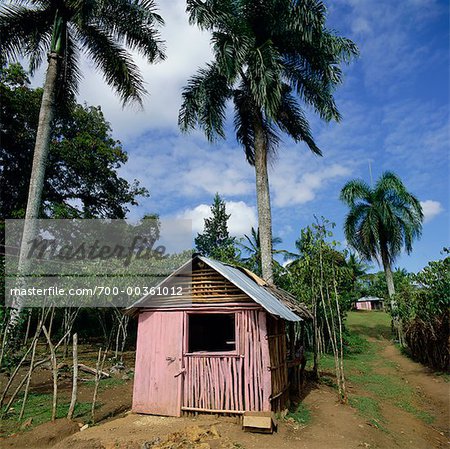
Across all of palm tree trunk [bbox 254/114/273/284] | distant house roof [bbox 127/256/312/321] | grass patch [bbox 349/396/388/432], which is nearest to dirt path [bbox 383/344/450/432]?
grass patch [bbox 349/396/388/432]

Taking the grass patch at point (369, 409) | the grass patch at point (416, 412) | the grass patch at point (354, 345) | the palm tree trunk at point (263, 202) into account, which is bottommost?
the grass patch at point (416, 412)

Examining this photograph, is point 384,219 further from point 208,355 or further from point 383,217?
point 208,355

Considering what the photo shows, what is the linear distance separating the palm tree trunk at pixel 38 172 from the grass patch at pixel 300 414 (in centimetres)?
823

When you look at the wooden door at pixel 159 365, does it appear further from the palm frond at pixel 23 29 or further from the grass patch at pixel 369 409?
the palm frond at pixel 23 29

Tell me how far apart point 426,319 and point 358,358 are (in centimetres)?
474

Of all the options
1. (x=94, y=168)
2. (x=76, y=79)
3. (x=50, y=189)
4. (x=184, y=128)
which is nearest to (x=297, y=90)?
(x=184, y=128)

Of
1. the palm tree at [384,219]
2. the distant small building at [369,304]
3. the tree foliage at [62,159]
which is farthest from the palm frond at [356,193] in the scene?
the distant small building at [369,304]

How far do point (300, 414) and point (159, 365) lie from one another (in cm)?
377

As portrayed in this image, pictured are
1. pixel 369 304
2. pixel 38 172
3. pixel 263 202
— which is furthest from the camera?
pixel 369 304

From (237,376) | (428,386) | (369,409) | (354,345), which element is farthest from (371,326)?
(237,376)

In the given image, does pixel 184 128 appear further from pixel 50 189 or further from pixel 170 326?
pixel 50 189

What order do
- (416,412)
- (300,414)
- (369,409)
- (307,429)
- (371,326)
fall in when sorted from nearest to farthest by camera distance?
(307,429) < (300,414) < (369,409) < (416,412) < (371,326)

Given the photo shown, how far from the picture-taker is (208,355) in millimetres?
8258

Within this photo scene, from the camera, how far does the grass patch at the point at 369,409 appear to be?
28.0 feet
